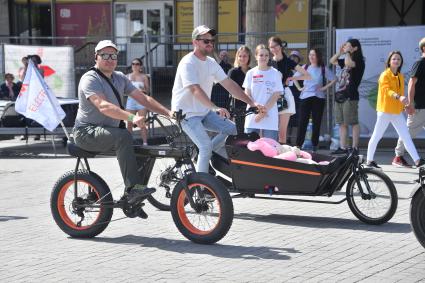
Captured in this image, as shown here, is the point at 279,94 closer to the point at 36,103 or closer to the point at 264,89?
the point at 264,89

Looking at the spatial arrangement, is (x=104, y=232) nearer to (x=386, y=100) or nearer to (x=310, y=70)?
(x=386, y=100)

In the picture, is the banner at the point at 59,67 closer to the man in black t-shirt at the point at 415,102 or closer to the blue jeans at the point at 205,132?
the man in black t-shirt at the point at 415,102

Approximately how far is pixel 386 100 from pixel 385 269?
502cm

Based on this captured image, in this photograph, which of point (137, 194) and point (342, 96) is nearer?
point (137, 194)

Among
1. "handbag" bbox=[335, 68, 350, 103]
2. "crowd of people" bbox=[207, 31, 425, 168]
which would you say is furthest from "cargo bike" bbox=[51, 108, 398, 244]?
"handbag" bbox=[335, 68, 350, 103]

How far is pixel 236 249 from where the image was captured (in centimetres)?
686

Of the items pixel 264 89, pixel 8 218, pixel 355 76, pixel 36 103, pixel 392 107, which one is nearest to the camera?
pixel 8 218

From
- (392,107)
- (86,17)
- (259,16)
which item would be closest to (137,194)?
(392,107)

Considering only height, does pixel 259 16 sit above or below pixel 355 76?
above

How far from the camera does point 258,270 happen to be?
6160 millimetres

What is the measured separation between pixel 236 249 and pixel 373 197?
5.65 feet

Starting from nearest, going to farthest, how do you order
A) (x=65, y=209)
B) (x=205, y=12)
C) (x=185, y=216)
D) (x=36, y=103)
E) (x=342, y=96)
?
(x=185, y=216)
(x=65, y=209)
(x=36, y=103)
(x=342, y=96)
(x=205, y=12)

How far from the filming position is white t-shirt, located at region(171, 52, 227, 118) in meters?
7.89

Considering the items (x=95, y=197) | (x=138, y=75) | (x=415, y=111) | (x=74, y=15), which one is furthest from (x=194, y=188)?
(x=74, y=15)
